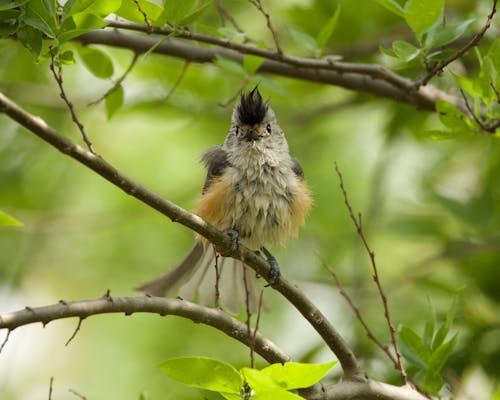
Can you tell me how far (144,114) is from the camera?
650 centimetres

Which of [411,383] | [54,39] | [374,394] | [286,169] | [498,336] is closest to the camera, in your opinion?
[54,39]

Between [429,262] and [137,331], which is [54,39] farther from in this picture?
[137,331]

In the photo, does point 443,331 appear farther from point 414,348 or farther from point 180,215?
point 180,215

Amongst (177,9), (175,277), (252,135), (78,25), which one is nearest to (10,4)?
(78,25)

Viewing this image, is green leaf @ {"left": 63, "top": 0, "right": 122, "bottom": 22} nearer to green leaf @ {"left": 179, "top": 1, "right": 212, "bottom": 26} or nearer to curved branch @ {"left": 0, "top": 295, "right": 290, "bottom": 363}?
A: green leaf @ {"left": 179, "top": 1, "right": 212, "bottom": 26}

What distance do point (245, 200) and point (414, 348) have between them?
139cm

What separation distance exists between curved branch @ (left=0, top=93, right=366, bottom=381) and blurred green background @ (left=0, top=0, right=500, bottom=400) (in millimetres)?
1280

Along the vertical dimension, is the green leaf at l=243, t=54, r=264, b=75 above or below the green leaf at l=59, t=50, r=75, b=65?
above

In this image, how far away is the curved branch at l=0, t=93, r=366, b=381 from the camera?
2.64 meters

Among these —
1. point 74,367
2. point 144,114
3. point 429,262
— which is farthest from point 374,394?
point 74,367

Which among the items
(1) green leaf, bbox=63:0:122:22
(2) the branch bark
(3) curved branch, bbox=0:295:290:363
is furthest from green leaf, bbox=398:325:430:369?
(1) green leaf, bbox=63:0:122:22

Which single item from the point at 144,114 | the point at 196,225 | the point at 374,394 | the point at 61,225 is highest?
the point at 144,114

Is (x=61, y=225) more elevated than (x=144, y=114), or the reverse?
(x=144, y=114)

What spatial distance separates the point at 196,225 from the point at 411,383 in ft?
4.11
